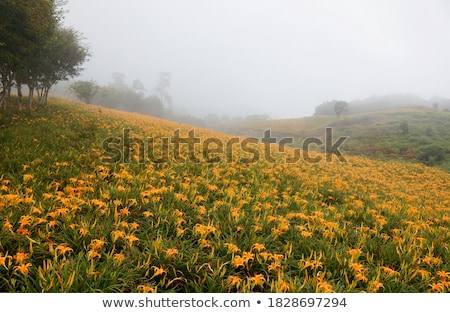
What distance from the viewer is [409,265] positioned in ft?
13.0

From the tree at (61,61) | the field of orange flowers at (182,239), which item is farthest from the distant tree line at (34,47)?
the field of orange flowers at (182,239)

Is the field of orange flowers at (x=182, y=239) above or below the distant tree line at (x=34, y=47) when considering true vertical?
below

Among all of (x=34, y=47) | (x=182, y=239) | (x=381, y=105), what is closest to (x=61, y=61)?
(x=34, y=47)

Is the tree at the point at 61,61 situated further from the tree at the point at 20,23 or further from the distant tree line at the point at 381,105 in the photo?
the distant tree line at the point at 381,105

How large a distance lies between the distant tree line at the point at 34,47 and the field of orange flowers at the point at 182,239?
578 centimetres

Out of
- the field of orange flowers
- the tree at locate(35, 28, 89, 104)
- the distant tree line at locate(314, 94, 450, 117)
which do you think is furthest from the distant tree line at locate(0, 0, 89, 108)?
the distant tree line at locate(314, 94, 450, 117)

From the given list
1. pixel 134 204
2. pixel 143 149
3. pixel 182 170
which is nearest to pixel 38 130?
pixel 143 149

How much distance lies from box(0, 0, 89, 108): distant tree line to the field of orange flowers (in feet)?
19.0

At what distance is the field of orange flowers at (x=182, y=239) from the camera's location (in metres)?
3.19

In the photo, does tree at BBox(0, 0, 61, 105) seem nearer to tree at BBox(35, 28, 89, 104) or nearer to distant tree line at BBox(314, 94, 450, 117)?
tree at BBox(35, 28, 89, 104)

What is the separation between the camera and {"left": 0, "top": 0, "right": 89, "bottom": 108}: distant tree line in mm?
9773

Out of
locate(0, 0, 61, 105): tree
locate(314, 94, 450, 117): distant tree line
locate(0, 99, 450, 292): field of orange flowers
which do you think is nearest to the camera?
locate(0, 99, 450, 292): field of orange flowers

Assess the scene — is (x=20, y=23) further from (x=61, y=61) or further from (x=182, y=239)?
(x=182, y=239)
